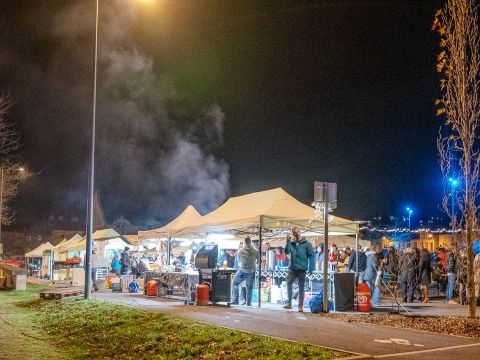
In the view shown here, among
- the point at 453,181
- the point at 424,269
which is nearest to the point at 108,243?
the point at 424,269

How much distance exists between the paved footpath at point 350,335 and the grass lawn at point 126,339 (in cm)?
80

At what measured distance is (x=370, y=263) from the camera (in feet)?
63.7

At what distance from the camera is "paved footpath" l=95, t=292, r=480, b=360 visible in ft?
30.6

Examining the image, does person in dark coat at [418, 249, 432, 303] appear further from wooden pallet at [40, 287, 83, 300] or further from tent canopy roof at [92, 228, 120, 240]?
tent canopy roof at [92, 228, 120, 240]

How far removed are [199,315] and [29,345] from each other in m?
4.31

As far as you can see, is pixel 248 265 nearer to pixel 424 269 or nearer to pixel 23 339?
pixel 23 339

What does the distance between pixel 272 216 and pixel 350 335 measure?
7530mm

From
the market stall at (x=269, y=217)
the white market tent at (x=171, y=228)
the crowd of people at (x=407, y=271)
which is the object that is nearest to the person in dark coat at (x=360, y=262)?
the crowd of people at (x=407, y=271)

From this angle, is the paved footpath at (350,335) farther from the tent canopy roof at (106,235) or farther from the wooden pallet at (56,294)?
the tent canopy roof at (106,235)

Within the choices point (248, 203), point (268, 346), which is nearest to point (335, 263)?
point (248, 203)

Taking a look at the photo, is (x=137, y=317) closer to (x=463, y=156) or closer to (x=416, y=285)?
(x=463, y=156)

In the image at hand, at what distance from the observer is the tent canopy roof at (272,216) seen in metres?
18.4

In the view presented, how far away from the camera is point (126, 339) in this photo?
11.8 meters

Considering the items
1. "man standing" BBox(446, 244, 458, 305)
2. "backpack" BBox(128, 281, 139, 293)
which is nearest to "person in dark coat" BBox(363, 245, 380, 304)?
"man standing" BBox(446, 244, 458, 305)
